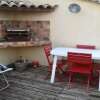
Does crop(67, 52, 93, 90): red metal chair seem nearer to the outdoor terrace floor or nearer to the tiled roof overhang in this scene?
the outdoor terrace floor

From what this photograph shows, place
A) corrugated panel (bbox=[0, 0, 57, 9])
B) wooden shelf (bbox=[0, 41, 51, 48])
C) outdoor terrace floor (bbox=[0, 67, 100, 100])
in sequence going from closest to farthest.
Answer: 1. outdoor terrace floor (bbox=[0, 67, 100, 100])
2. corrugated panel (bbox=[0, 0, 57, 9])
3. wooden shelf (bbox=[0, 41, 51, 48])

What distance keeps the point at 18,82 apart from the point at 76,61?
164 cm

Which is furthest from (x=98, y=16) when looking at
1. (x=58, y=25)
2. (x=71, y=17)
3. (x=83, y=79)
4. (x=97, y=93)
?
(x=97, y=93)

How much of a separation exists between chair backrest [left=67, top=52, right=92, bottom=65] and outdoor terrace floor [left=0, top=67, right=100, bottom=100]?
0.68 metres

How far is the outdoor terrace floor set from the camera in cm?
482

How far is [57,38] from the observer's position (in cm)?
675

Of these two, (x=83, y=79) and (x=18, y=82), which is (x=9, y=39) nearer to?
(x=18, y=82)

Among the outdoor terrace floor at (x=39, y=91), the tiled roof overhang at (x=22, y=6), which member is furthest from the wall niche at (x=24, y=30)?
the outdoor terrace floor at (x=39, y=91)

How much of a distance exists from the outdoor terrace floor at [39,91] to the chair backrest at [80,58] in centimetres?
68

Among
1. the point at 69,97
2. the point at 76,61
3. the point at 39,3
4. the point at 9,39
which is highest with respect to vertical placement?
the point at 39,3

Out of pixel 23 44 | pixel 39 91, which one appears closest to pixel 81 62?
pixel 39 91

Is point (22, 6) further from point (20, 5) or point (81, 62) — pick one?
point (81, 62)

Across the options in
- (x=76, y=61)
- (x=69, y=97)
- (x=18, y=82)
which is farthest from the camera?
(x=18, y=82)

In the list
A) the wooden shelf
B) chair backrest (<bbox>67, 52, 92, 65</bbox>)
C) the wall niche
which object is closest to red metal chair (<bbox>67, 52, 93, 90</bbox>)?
chair backrest (<bbox>67, 52, 92, 65</bbox>)
